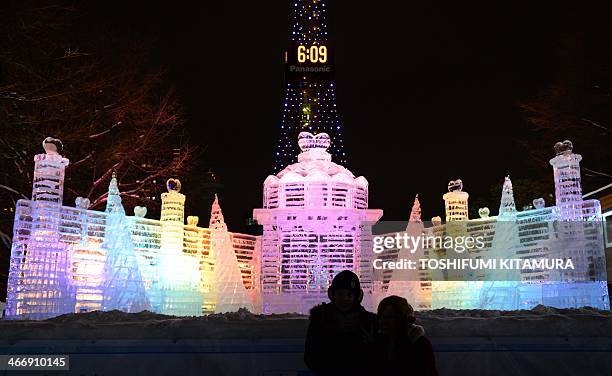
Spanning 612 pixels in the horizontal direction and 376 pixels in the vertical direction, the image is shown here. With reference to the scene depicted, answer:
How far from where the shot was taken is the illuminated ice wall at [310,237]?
1193 centimetres

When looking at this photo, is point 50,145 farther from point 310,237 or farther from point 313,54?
point 313,54

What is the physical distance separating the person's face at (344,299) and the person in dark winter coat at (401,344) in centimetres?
21

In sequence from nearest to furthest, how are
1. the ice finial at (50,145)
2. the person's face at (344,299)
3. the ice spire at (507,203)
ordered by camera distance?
the person's face at (344,299)
the ice finial at (50,145)
the ice spire at (507,203)

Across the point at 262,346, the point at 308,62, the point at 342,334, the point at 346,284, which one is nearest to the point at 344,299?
the point at 346,284

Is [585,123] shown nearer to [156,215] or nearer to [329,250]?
[329,250]

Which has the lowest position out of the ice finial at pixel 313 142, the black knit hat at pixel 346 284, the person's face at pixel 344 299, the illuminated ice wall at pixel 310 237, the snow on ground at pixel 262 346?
the snow on ground at pixel 262 346

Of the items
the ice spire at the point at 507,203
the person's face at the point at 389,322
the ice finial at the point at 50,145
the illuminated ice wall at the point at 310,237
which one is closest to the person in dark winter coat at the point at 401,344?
the person's face at the point at 389,322

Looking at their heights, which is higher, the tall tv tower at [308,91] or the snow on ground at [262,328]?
the tall tv tower at [308,91]

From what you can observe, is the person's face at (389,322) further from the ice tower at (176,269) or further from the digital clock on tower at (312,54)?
the digital clock on tower at (312,54)

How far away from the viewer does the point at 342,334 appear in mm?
3998

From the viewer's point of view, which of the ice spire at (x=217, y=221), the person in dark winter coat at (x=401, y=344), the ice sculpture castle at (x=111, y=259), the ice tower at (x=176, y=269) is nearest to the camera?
the person in dark winter coat at (x=401, y=344)

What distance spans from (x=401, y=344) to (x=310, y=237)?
8.20 metres

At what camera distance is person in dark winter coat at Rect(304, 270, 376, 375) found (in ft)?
12.8

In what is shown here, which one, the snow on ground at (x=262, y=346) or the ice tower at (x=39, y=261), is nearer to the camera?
the snow on ground at (x=262, y=346)
